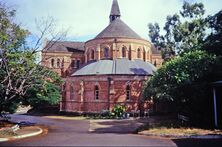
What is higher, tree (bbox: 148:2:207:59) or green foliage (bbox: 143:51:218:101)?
tree (bbox: 148:2:207:59)

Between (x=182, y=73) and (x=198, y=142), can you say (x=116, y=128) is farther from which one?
(x=198, y=142)

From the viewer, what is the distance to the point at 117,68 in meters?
42.1

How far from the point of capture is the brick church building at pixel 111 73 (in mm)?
39906

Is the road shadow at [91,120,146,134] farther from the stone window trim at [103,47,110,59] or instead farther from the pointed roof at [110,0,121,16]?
→ the pointed roof at [110,0,121,16]

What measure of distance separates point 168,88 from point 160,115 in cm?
1763

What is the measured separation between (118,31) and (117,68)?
806cm

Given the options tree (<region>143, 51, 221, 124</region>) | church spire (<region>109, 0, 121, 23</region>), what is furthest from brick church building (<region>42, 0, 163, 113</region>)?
tree (<region>143, 51, 221, 124</region>)

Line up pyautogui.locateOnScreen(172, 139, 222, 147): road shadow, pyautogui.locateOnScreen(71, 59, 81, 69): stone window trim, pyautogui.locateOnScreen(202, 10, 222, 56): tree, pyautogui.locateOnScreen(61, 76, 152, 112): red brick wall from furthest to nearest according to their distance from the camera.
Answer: pyautogui.locateOnScreen(71, 59, 81, 69): stone window trim → pyautogui.locateOnScreen(61, 76, 152, 112): red brick wall → pyautogui.locateOnScreen(202, 10, 222, 56): tree → pyautogui.locateOnScreen(172, 139, 222, 147): road shadow

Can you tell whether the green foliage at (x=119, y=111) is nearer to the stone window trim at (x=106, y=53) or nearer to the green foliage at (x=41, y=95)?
the green foliage at (x=41, y=95)

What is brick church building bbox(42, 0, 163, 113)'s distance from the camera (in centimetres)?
3991

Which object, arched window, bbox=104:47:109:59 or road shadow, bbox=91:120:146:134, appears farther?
arched window, bbox=104:47:109:59

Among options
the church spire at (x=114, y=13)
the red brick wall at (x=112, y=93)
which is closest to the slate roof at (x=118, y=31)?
the church spire at (x=114, y=13)

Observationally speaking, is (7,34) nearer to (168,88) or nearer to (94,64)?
(168,88)

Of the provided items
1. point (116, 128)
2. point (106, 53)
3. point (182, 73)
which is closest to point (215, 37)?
point (182, 73)
